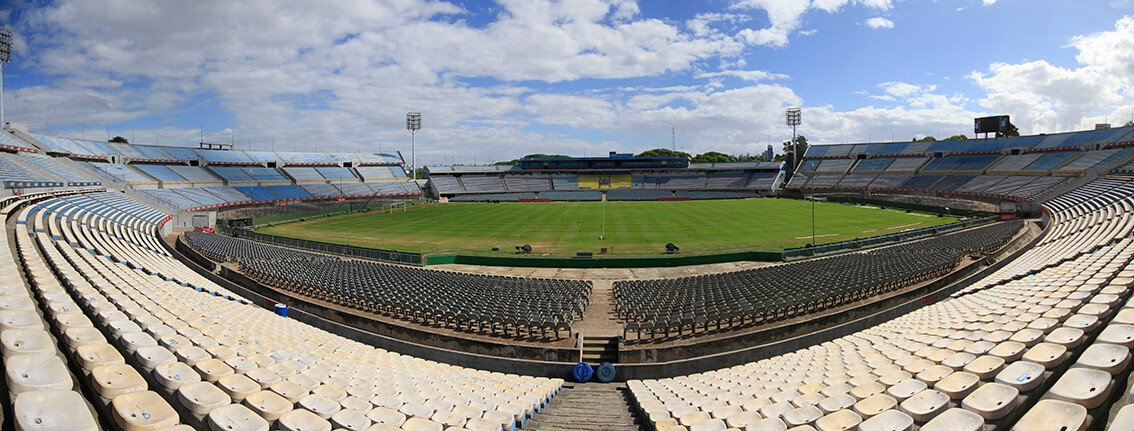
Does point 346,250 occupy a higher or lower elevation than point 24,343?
lower

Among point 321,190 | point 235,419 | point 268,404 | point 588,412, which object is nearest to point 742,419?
point 588,412

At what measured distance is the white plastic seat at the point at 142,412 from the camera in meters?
4.22

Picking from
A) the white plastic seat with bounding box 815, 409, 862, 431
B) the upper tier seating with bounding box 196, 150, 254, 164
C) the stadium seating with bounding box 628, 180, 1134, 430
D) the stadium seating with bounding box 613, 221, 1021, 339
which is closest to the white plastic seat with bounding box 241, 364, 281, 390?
the stadium seating with bounding box 628, 180, 1134, 430

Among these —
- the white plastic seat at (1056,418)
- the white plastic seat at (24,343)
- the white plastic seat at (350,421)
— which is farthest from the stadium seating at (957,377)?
the white plastic seat at (24,343)

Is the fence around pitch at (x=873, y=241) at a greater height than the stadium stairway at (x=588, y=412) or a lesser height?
greater

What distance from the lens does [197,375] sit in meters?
5.72

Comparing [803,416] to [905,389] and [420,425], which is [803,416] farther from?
[420,425]

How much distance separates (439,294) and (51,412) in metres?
15.9

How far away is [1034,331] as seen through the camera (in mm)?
7258

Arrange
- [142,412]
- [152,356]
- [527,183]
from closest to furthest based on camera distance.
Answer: [142,412] → [152,356] → [527,183]

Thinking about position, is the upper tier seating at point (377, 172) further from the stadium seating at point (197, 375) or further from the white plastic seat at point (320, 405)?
the white plastic seat at point (320, 405)

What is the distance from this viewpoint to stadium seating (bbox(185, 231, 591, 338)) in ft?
53.7

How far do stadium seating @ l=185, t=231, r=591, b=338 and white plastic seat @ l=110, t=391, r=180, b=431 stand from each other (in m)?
11.4

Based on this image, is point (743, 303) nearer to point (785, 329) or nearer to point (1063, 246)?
point (785, 329)
